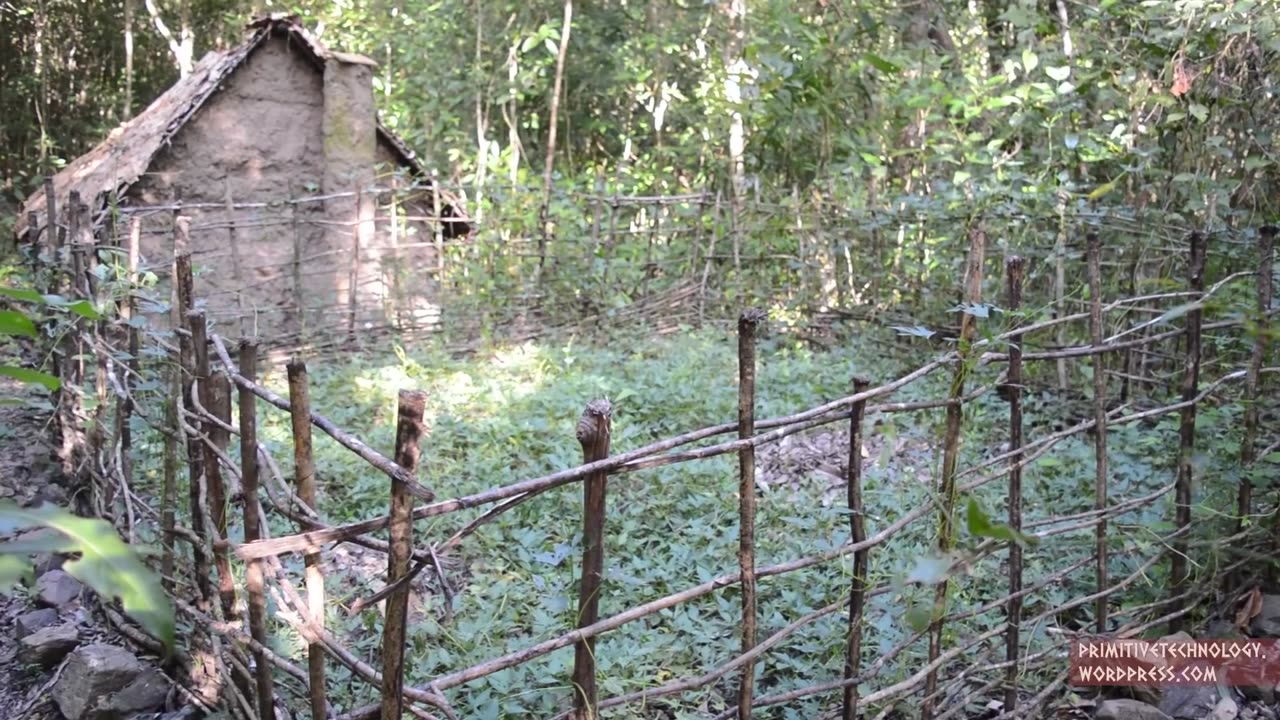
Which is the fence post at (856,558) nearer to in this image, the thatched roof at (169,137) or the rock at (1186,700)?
the rock at (1186,700)

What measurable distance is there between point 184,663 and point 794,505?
2.29m

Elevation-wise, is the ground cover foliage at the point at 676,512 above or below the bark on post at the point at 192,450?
below

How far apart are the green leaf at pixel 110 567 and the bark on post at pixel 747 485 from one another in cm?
138

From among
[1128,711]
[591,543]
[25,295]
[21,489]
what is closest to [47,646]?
[21,489]

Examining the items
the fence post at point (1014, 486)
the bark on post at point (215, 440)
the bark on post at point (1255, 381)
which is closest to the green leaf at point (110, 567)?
the bark on post at point (215, 440)

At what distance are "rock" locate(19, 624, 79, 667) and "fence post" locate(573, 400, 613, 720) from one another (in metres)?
1.92

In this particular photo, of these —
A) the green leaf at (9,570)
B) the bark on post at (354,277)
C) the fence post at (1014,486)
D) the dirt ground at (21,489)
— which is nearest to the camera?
the green leaf at (9,570)

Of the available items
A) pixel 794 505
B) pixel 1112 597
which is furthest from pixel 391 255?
pixel 1112 597

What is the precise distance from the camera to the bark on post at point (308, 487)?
5.75 feet

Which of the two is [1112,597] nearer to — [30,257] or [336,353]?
[336,353]

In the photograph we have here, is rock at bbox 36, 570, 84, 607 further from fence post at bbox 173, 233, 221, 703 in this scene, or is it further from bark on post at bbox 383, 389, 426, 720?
bark on post at bbox 383, 389, 426, 720

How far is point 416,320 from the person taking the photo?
750 centimetres

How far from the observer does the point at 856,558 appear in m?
2.26

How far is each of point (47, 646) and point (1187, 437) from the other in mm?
3412
